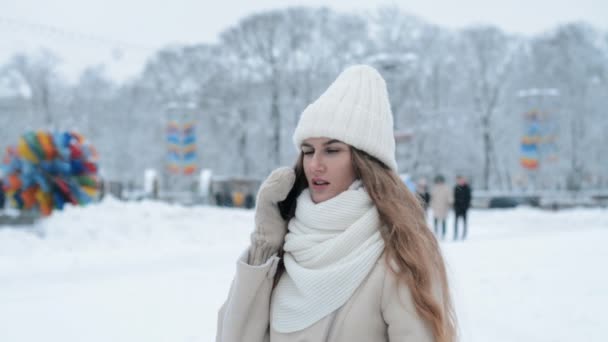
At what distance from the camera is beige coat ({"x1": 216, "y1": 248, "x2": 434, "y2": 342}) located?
2012 mm

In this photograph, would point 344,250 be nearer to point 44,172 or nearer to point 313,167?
point 313,167

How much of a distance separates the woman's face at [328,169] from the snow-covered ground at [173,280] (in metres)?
0.70

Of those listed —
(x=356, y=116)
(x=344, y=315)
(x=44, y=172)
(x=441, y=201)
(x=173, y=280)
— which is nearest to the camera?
(x=344, y=315)

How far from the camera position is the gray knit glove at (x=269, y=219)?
7.79 ft

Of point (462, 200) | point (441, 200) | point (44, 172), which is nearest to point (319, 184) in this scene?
point (441, 200)

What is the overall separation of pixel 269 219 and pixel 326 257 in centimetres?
36

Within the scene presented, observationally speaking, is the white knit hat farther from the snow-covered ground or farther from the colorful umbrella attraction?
the colorful umbrella attraction

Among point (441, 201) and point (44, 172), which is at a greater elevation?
point (44, 172)

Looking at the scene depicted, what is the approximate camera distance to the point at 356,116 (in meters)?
2.31

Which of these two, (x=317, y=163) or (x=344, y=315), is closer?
(x=344, y=315)

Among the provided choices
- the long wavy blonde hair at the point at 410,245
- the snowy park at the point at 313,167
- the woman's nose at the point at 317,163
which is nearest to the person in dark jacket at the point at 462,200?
the snowy park at the point at 313,167

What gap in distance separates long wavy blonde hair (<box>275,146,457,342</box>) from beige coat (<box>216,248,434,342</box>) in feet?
0.13

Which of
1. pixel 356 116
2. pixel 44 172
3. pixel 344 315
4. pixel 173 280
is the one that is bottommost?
pixel 173 280

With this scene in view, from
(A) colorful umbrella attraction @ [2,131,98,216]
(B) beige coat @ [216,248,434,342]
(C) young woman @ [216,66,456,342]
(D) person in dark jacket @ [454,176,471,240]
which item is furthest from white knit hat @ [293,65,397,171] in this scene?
(A) colorful umbrella attraction @ [2,131,98,216]
